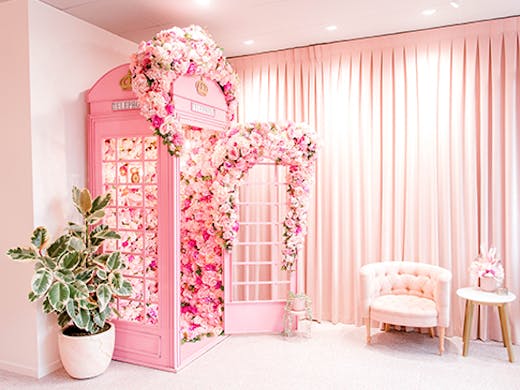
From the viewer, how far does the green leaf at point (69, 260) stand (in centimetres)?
348

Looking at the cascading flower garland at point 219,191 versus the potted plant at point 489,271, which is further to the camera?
the cascading flower garland at point 219,191

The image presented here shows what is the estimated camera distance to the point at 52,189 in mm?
3771

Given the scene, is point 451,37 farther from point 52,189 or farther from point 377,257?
point 52,189

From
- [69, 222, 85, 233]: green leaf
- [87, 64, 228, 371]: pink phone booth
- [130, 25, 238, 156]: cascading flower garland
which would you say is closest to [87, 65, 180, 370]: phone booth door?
[87, 64, 228, 371]: pink phone booth

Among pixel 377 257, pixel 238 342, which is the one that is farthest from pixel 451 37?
pixel 238 342

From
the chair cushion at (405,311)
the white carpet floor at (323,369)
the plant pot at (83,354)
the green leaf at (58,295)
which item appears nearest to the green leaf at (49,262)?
the green leaf at (58,295)

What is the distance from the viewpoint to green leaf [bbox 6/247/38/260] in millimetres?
3299

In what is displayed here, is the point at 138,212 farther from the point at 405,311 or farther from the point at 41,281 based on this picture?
the point at 405,311

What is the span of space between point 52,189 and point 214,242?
5.21ft

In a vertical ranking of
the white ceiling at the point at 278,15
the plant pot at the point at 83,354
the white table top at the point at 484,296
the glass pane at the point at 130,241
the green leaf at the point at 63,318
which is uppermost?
the white ceiling at the point at 278,15

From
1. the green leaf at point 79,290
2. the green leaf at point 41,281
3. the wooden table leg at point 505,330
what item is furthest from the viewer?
the wooden table leg at point 505,330

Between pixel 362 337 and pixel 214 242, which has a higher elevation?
pixel 214 242

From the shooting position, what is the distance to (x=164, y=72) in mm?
3473

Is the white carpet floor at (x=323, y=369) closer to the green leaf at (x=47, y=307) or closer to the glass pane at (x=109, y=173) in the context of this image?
the green leaf at (x=47, y=307)
